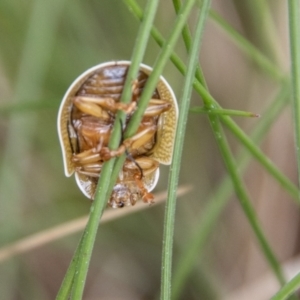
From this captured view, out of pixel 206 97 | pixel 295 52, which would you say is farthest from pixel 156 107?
pixel 295 52

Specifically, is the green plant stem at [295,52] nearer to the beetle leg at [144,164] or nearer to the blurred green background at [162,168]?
the beetle leg at [144,164]

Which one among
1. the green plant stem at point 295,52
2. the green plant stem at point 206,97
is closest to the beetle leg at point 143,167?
the green plant stem at point 206,97

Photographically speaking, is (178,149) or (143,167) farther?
(143,167)

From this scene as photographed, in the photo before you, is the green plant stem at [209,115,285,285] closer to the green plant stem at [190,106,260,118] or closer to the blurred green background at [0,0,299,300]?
the green plant stem at [190,106,260,118]

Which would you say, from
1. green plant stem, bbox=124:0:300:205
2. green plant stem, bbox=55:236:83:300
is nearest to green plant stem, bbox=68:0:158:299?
green plant stem, bbox=55:236:83:300

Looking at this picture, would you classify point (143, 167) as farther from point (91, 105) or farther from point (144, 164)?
point (91, 105)

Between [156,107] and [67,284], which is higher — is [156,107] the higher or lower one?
the higher one

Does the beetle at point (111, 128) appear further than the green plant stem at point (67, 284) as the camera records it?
Yes
